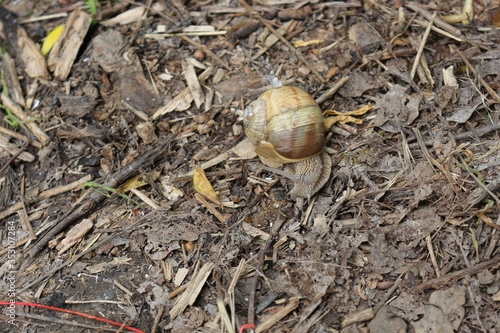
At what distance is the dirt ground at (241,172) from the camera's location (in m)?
3.19

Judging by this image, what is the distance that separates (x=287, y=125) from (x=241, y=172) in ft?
1.99

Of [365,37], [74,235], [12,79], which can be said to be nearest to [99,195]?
[74,235]

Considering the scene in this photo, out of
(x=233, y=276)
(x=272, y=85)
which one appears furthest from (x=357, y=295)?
(x=272, y=85)

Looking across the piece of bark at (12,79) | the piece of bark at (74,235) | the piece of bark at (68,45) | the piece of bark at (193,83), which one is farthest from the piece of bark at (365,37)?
the piece of bark at (12,79)

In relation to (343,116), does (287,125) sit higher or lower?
higher

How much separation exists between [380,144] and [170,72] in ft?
7.38

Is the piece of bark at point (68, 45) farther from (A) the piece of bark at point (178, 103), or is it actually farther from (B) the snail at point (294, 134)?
(B) the snail at point (294, 134)

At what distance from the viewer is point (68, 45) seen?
4.91m

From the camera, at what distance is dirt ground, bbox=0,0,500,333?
3.19m

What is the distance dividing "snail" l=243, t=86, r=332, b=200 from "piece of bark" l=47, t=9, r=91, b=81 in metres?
2.23

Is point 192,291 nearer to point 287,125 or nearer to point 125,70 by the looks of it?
point 287,125

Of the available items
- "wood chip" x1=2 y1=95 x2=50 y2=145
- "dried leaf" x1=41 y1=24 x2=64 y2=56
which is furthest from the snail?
"dried leaf" x1=41 y1=24 x2=64 y2=56

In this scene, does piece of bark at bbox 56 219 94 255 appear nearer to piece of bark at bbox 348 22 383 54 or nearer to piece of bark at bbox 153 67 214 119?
piece of bark at bbox 153 67 214 119

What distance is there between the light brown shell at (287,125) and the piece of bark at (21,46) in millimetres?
2534
